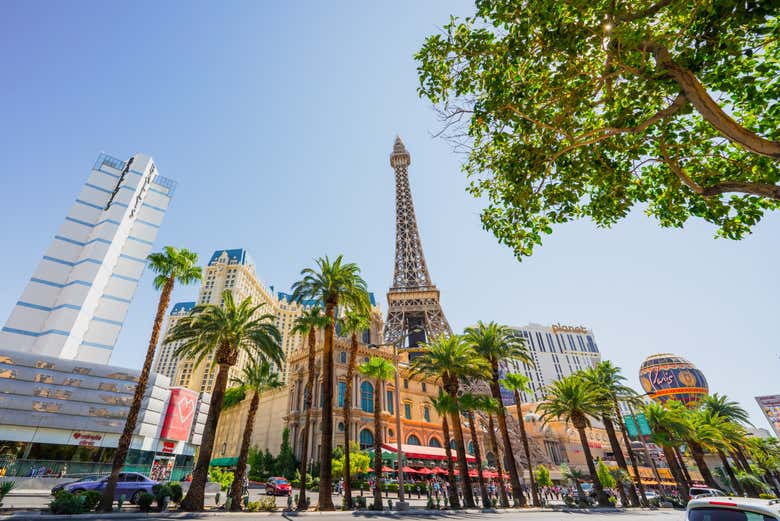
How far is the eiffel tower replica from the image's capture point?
201ft

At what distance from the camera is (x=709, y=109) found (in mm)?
6660

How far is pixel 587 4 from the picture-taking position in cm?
696

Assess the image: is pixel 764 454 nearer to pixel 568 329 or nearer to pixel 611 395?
pixel 611 395

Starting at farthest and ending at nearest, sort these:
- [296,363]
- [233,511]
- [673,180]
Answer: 1. [296,363]
2. [233,511]
3. [673,180]

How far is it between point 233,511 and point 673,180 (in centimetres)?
2350

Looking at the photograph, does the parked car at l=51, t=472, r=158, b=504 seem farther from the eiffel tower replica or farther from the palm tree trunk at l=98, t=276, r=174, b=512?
the eiffel tower replica

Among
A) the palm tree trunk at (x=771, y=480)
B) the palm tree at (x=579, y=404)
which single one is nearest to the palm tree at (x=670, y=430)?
the palm tree at (x=579, y=404)

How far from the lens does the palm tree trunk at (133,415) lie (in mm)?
15906

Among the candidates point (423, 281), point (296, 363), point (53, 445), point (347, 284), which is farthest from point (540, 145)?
Result: point (423, 281)

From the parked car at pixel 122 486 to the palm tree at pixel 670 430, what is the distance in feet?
150

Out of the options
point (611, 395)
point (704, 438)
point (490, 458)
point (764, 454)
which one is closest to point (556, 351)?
point (764, 454)

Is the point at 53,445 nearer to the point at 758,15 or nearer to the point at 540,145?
the point at 540,145

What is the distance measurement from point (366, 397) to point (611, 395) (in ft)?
97.7

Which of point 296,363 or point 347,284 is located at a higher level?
point 296,363
